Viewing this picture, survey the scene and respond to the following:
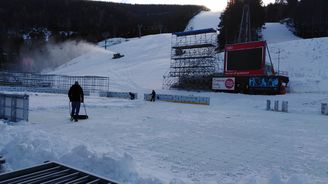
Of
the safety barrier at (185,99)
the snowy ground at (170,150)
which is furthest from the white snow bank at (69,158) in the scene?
the safety barrier at (185,99)

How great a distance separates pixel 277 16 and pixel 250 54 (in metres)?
90.0

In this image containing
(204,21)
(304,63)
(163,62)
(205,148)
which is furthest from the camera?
(204,21)

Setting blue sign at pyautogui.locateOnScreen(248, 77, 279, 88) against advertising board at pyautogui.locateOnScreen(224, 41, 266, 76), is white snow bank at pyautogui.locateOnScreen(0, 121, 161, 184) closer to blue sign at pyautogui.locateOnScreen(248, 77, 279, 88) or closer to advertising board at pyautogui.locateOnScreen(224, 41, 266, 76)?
blue sign at pyautogui.locateOnScreen(248, 77, 279, 88)

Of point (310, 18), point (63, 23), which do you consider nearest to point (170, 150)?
point (310, 18)

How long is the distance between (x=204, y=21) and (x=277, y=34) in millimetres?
43796

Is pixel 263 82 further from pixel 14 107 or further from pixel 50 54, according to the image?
pixel 50 54

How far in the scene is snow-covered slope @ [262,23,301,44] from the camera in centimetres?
8238

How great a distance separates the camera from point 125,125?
1437cm

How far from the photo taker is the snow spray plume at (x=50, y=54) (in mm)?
92500

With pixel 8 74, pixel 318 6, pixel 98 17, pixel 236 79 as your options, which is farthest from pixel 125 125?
pixel 98 17

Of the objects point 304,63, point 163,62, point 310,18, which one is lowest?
point 304,63

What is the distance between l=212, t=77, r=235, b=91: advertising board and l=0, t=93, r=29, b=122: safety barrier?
28.6m

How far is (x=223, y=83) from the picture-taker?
39844 millimetres

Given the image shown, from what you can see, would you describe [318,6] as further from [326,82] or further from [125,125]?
[125,125]
